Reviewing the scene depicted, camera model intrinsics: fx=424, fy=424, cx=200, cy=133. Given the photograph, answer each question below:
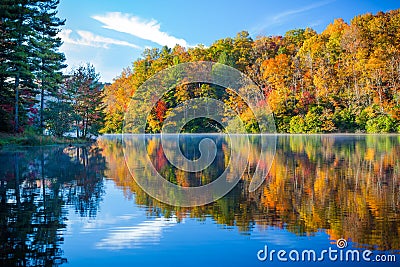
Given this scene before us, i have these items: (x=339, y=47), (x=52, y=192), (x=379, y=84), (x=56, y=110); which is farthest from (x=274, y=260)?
(x=339, y=47)

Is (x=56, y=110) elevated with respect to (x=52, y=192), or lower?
elevated

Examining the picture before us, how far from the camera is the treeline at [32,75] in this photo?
24.1 meters

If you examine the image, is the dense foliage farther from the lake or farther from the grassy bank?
the lake

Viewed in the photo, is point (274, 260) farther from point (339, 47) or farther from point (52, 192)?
point (339, 47)

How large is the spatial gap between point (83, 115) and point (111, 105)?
3891cm

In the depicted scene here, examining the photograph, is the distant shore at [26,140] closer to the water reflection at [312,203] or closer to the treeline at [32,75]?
the treeline at [32,75]

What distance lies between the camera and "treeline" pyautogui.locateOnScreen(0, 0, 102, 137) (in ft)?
79.2

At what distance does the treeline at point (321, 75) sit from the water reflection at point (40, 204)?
133 ft

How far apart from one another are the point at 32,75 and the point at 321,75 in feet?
128

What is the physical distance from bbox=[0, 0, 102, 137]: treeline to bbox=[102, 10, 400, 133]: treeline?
89.3 feet

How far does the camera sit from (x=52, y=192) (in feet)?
31.8

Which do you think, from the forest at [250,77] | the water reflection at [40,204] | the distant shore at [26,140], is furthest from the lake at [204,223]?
the forest at [250,77]

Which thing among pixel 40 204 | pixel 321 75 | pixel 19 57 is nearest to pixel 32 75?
pixel 19 57

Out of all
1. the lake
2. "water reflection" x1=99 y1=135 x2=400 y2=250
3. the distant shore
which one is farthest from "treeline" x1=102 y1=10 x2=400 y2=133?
the lake
